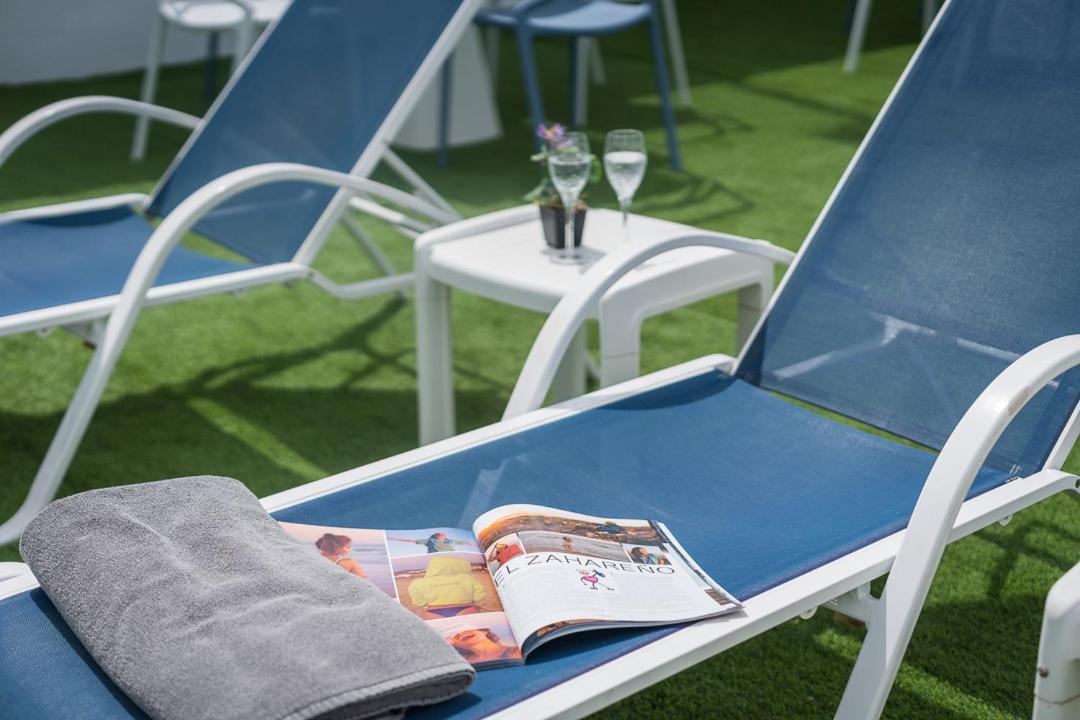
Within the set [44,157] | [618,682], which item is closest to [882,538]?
[618,682]

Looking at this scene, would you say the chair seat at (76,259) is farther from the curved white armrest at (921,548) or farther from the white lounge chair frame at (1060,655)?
the white lounge chair frame at (1060,655)

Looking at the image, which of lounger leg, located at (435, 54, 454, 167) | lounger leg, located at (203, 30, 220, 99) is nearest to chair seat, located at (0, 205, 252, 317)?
lounger leg, located at (435, 54, 454, 167)

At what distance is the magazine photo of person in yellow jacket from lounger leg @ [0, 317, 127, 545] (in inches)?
39.8

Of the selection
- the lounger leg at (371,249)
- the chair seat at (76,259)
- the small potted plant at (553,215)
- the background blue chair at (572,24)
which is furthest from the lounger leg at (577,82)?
the small potted plant at (553,215)

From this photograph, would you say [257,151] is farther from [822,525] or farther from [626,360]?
[822,525]

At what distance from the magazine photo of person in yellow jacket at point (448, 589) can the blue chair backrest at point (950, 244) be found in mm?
842

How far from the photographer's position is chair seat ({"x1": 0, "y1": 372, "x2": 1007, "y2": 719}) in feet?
4.97

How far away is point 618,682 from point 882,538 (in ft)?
1.67

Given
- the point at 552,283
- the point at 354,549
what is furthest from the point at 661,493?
the point at 552,283

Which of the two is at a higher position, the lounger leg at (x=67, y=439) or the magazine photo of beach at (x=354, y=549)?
the magazine photo of beach at (x=354, y=549)

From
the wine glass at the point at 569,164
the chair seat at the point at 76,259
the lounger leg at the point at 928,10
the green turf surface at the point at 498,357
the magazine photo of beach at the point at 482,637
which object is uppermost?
the wine glass at the point at 569,164

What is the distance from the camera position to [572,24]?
4723 mm

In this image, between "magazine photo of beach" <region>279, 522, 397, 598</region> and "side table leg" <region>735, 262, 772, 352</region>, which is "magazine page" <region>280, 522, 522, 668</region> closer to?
"magazine photo of beach" <region>279, 522, 397, 598</region>

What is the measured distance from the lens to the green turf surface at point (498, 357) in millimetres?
2135
